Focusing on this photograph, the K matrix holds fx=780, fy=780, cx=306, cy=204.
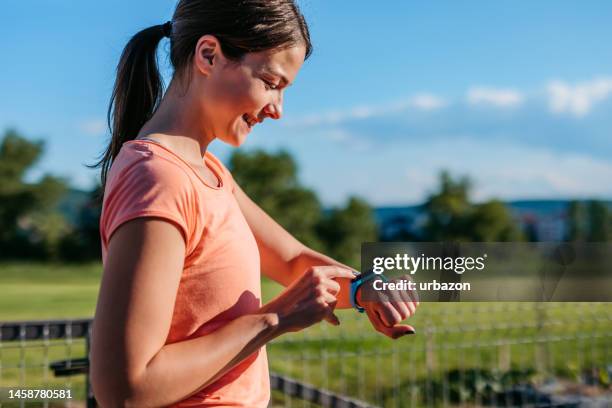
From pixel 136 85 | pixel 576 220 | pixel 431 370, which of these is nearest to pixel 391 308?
pixel 136 85

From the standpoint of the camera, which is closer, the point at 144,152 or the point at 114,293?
the point at 114,293

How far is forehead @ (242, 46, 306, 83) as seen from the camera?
122 centimetres

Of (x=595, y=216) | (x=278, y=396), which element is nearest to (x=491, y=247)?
(x=278, y=396)

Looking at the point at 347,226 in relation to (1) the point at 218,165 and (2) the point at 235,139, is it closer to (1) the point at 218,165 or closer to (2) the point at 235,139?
(1) the point at 218,165

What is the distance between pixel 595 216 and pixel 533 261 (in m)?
27.3

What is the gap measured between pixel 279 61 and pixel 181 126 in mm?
191

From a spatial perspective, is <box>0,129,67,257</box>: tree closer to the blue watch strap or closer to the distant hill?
the distant hill

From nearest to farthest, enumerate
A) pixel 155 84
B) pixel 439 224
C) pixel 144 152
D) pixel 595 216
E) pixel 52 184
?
1. pixel 144 152
2. pixel 155 84
3. pixel 595 216
4. pixel 439 224
5. pixel 52 184

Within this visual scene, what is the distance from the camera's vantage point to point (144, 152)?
1145 millimetres

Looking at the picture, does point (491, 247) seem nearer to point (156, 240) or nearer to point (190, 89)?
point (190, 89)

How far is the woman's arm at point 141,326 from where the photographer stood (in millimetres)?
1043

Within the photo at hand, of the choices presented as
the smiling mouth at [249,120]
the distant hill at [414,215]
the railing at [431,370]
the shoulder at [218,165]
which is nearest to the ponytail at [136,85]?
the shoulder at [218,165]

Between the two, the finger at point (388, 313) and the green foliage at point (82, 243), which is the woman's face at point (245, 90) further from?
the green foliage at point (82, 243)

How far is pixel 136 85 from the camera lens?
143cm
